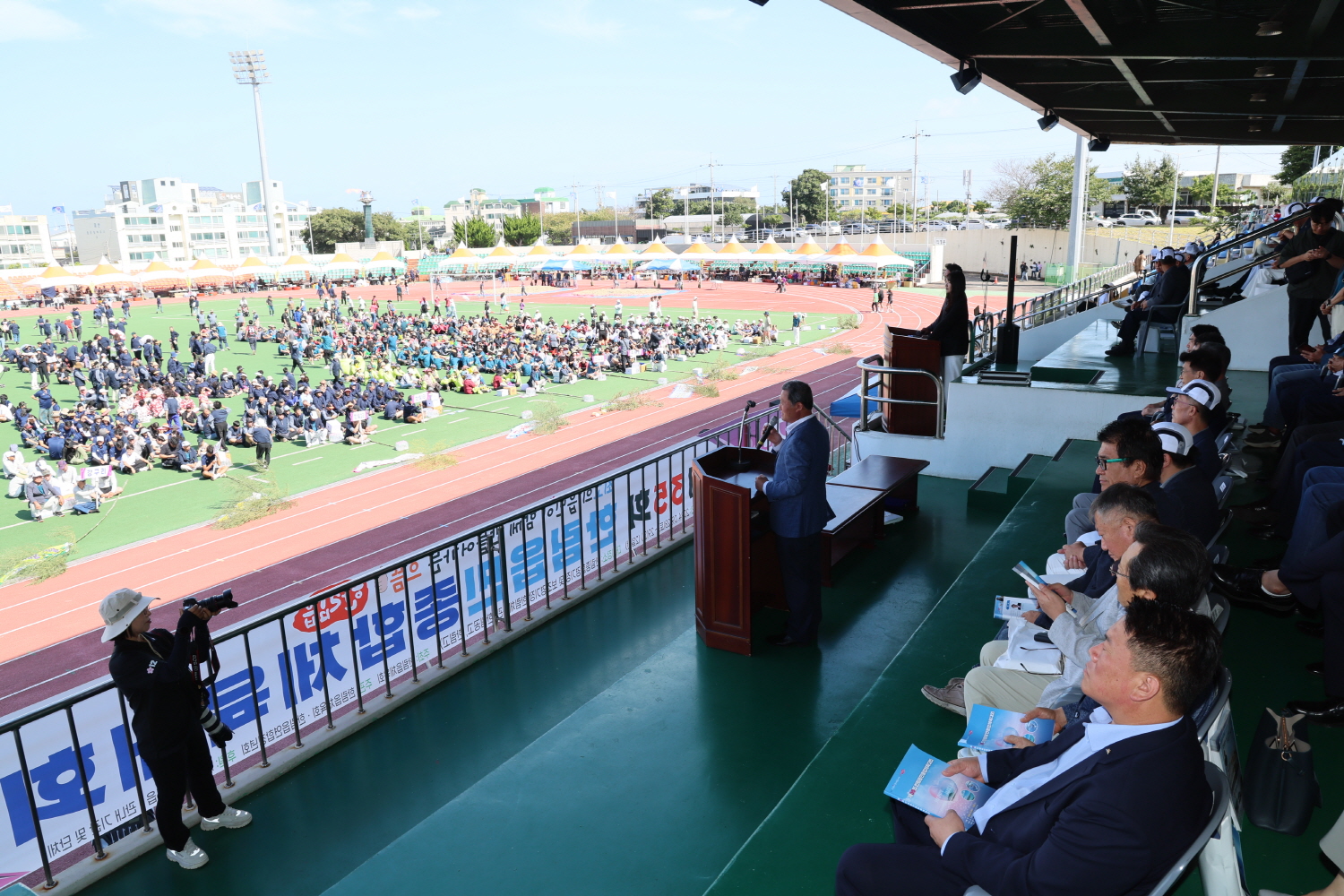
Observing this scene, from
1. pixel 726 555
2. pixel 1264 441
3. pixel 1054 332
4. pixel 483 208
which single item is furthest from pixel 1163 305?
pixel 483 208

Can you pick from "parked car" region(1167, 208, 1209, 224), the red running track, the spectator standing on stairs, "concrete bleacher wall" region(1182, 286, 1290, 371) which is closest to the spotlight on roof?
the spectator standing on stairs

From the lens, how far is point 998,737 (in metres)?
2.83

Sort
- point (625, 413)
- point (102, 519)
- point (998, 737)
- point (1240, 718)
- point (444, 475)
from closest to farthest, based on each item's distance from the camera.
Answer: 1. point (998, 737)
2. point (1240, 718)
3. point (102, 519)
4. point (444, 475)
5. point (625, 413)

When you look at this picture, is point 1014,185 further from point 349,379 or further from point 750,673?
point 750,673

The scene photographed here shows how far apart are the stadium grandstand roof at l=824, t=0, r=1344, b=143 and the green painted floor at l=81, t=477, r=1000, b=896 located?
3.77m

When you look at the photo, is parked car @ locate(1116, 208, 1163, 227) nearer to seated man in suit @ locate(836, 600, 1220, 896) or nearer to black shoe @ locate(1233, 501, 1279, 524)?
black shoe @ locate(1233, 501, 1279, 524)

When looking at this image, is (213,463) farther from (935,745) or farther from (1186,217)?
(1186,217)

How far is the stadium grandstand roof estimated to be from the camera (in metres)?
5.25

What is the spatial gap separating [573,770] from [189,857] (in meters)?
1.62

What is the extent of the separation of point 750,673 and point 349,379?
29.5m

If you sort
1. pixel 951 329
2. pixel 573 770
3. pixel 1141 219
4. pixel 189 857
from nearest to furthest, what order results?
pixel 189 857, pixel 573 770, pixel 951 329, pixel 1141 219

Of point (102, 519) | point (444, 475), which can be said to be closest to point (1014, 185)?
point (444, 475)

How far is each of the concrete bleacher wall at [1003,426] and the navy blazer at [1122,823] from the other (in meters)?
6.80

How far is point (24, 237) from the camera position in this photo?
376 feet
